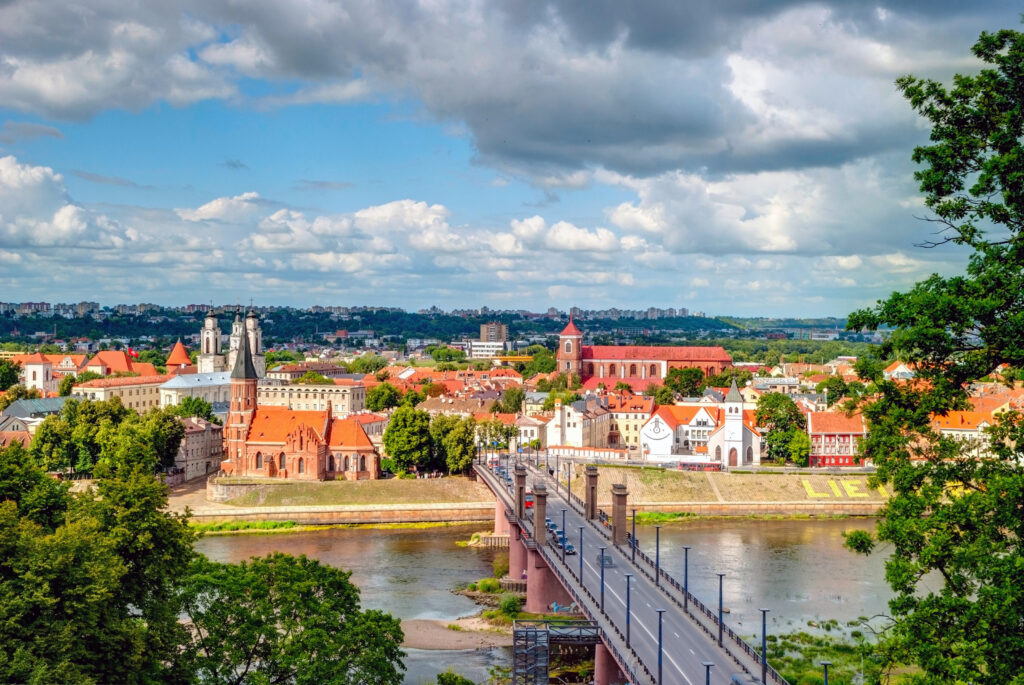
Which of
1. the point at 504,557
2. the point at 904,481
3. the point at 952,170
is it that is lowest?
the point at 504,557

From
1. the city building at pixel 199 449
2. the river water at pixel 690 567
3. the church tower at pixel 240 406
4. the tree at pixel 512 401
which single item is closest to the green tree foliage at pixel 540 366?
the tree at pixel 512 401

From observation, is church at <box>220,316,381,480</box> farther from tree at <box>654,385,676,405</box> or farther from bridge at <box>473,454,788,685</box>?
tree at <box>654,385,676,405</box>

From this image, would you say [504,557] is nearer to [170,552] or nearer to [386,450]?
[386,450]

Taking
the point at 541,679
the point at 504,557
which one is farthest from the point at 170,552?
the point at 504,557

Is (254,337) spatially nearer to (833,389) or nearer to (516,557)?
(833,389)

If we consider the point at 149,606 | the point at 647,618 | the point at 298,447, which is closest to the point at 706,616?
the point at 647,618

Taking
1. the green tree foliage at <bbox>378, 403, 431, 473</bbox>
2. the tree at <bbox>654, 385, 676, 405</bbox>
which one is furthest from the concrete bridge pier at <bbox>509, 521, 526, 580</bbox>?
the tree at <bbox>654, 385, 676, 405</bbox>

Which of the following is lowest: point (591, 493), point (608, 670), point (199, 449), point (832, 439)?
point (608, 670)
